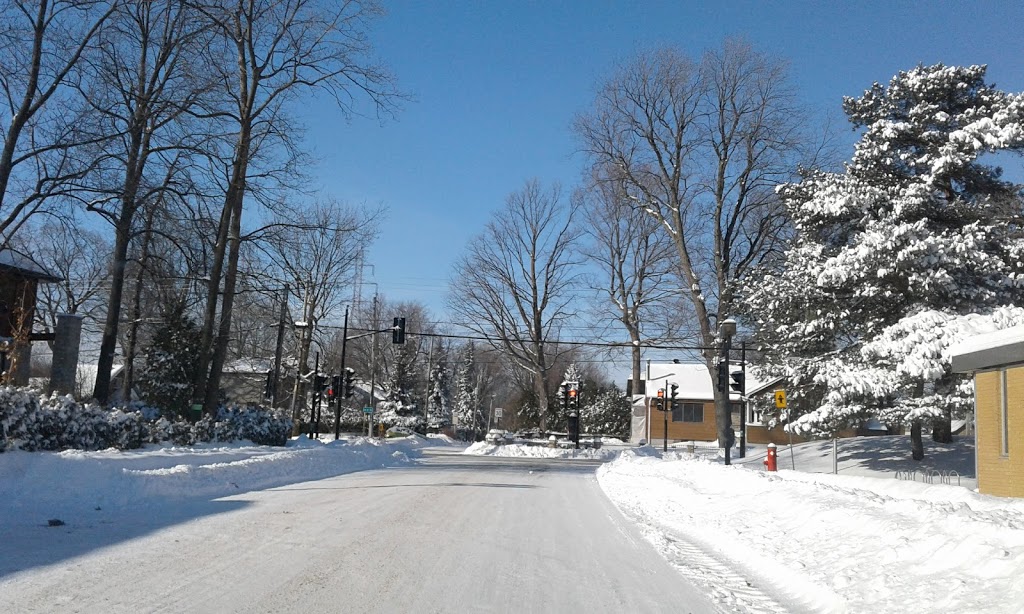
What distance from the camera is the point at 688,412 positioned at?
70375mm

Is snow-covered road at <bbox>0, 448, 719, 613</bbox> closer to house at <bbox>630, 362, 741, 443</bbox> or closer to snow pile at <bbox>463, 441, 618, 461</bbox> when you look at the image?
snow pile at <bbox>463, 441, 618, 461</bbox>

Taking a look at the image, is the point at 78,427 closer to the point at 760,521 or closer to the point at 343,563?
the point at 343,563

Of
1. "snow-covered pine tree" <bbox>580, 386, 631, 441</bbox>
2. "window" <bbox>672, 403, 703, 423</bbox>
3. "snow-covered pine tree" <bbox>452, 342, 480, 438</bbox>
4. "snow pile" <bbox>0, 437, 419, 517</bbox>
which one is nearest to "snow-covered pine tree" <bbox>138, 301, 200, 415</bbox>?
"snow pile" <bbox>0, 437, 419, 517</bbox>

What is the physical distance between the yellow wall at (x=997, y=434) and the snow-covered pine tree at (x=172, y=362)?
104ft

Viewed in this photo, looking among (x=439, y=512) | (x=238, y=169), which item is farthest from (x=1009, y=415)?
(x=238, y=169)

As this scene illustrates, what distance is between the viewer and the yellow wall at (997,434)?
53.6 ft

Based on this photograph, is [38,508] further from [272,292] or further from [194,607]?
[272,292]

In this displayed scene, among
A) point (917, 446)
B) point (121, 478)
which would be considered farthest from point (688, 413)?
point (121, 478)

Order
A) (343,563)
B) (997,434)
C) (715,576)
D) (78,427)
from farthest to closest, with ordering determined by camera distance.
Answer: (78,427), (997,434), (715,576), (343,563)

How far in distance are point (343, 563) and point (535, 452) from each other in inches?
1595

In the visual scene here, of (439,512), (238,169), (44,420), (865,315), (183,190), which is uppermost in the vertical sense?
(238,169)

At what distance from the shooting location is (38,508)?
469 inches

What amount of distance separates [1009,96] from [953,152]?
8.12ft

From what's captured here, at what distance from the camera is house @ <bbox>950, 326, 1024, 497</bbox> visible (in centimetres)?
1627
